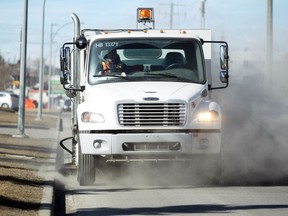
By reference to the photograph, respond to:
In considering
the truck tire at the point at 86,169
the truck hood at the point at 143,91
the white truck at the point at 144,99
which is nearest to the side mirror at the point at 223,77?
the white truck at the point at 144,99

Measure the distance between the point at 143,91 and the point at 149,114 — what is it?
0.44 m

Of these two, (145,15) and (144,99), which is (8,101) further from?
(144,99)

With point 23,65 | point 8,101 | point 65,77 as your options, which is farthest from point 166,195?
point 8,101

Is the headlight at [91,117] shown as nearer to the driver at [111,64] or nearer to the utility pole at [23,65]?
the driver at [111,64]

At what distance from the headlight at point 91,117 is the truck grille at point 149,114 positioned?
33 cm

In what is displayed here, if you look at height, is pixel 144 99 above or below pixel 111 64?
below

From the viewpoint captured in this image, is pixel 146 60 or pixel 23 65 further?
pixel 23 65

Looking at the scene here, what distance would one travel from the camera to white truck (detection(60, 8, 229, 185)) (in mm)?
13688

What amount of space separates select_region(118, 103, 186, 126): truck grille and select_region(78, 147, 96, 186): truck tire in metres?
1.00

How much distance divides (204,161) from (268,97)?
433 cm

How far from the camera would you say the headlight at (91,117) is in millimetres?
13734

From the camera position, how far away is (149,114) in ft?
45.0

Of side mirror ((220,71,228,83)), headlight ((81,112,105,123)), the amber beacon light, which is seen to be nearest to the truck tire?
headlight ((81,112,105,123))

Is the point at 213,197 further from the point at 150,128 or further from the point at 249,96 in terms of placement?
the point at 249,96
